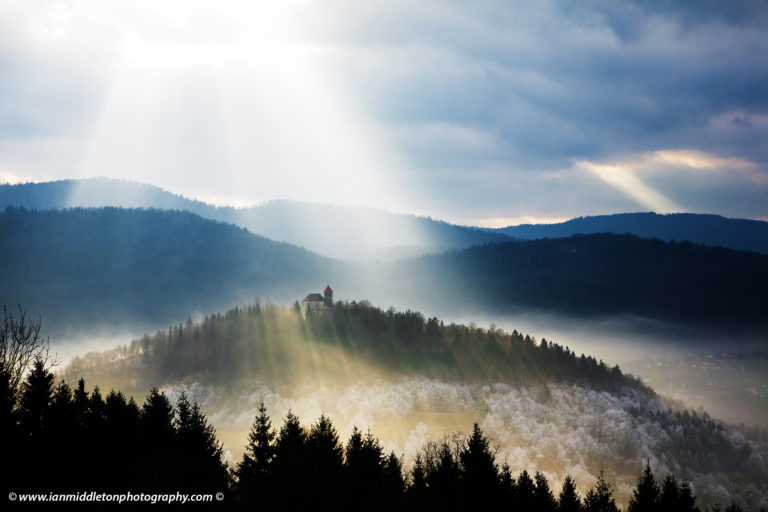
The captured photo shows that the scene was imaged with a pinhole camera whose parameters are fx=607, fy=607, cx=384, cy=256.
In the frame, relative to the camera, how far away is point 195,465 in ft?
149

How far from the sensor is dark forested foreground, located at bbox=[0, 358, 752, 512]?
36.0 m

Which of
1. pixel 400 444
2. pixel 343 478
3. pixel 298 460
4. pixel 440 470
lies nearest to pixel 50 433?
pixel 298 460

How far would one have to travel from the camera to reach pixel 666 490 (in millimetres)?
71062

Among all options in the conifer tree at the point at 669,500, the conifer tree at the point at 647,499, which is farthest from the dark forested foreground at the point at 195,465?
the conifer tree at the point at 669,500

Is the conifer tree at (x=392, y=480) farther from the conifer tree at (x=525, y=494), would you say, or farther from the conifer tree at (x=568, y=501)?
the conifer tree at (x=568, y=501)

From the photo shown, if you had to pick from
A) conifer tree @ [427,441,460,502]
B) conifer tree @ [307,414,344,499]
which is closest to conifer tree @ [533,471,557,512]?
conifer tree @ [427,441,460,502]

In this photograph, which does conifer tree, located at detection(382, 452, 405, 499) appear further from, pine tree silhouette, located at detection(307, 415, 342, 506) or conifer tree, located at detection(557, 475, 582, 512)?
conifer tree, located at detection(557, 475, 582, 512)

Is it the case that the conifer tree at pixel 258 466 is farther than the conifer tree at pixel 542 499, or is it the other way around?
the conifer tree at pixel 542 499

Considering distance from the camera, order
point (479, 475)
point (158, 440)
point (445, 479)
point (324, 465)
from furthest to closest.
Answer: point (445, 479) → point (479, 475) → point (158, 440) → point (324, 465)

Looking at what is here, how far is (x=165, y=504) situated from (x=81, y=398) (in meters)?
22.8

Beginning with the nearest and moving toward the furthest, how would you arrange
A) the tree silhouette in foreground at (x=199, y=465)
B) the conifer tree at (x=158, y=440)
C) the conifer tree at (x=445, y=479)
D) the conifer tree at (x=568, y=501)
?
the tree silhouette in foreground at (x=199, y=465) < the conifer tree at (x=158, y=440) < the conifer tree at (x=445, y=479) < the conifer tree at (x=568, y=501)

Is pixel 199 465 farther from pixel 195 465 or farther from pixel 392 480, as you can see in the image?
pixel 392 480

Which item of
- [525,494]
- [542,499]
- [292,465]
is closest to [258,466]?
[292,465]

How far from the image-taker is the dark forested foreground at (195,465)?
36.0 m
